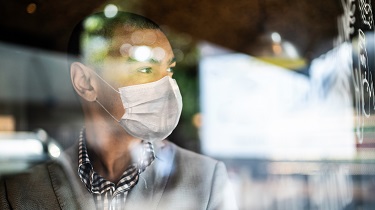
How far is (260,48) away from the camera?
2049 millimetres

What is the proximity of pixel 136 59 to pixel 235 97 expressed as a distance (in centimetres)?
35

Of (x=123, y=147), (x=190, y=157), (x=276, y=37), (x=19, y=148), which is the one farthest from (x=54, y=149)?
(x=276, y=37)

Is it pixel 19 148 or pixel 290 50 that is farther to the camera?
pixel 290 50

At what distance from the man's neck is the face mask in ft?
0.11

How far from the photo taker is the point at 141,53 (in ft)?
6.18

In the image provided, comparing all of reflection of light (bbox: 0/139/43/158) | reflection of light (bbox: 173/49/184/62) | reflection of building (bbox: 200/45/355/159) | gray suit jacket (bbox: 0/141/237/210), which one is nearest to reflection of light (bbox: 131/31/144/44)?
reflection of light (bbox: 173/49/184/62)

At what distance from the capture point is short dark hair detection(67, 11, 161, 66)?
190 centimetres

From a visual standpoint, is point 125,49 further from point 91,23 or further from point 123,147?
point 123,147

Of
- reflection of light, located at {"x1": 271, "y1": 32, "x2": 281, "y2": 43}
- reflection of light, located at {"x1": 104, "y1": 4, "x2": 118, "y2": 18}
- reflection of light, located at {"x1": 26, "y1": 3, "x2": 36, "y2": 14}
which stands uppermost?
reflection of light, located at {"x1": 26, "y1": 3, "x2": 36, "y2": 14}

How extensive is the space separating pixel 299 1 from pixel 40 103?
97cm

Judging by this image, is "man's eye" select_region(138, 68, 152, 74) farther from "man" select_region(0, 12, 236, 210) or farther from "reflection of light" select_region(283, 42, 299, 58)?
"reflection of light" select_region(283, 42, 299, 58)

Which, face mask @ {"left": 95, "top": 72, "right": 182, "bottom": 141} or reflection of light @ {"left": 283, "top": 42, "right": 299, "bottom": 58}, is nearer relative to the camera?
face mask @ {"left": 95, "top": 72, "right": 182, "bottom": 141}

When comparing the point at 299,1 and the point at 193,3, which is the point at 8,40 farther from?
the point at 299,1

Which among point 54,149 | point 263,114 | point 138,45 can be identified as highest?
point 138,45
